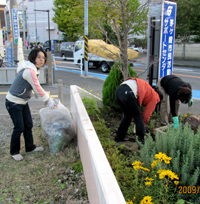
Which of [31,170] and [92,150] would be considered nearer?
[92,150]

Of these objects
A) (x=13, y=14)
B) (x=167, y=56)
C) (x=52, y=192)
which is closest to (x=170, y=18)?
(x=167, y=56)

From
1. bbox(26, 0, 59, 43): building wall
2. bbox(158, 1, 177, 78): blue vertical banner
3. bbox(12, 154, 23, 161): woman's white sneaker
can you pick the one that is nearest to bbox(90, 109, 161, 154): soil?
bbox(158, 1, 177, 78): blue vertical banner

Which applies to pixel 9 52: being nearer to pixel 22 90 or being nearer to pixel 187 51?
pixel 22 90

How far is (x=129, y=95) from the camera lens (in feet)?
10.8

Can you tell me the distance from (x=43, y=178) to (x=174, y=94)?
245 centimetres

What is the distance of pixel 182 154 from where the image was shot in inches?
94.6

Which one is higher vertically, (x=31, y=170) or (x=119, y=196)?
(x=119, y=196)

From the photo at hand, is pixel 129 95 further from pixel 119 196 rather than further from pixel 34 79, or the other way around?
pixel 119 196

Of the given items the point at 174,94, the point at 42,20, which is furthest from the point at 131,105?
the point at 42,20

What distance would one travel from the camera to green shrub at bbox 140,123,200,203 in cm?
204

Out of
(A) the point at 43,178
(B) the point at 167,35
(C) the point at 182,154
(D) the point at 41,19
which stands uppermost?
(D) the point at 41,19

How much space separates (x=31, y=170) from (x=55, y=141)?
632mm

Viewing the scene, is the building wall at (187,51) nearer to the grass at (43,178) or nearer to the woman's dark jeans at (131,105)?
the woman's dark jeans at (131,105)
